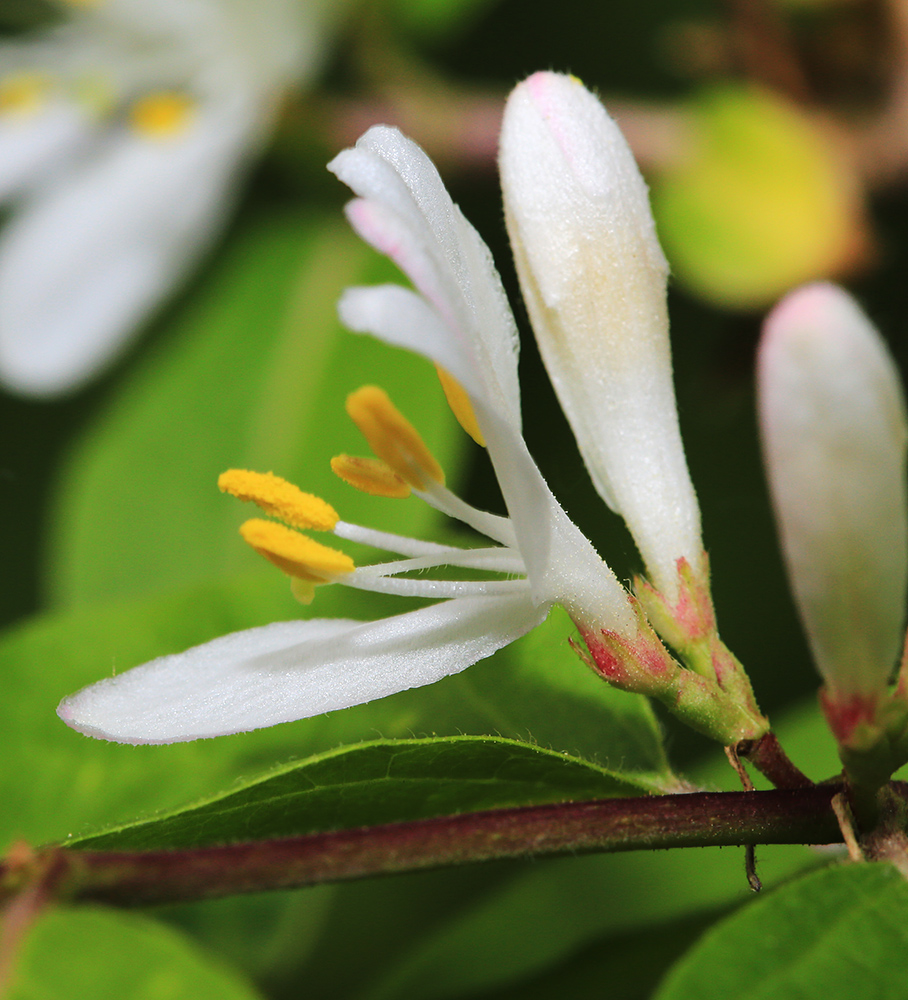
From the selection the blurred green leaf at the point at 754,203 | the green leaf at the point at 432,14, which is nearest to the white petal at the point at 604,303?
the blurred green leaf at the point at 754,203

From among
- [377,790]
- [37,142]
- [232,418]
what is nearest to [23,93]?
[37,142]

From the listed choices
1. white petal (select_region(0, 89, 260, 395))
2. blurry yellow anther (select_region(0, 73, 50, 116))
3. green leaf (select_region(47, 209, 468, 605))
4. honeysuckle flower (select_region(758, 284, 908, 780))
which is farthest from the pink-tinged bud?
blurry yellow anther (select_region(0, 73, 50, 116))

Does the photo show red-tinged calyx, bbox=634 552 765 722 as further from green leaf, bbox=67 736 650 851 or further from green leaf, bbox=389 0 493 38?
green leaf, bbox=389 0 493 38

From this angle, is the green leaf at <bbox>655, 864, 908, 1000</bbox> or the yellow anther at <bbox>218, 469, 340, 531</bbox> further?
the yellow anther at <bbox>218, 469, 340, 531</bbox>

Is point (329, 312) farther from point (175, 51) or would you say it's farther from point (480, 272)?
point (480, 272)

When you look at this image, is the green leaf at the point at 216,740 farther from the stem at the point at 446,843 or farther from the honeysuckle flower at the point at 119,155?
the honeysuckle flower at the point at 119,155
